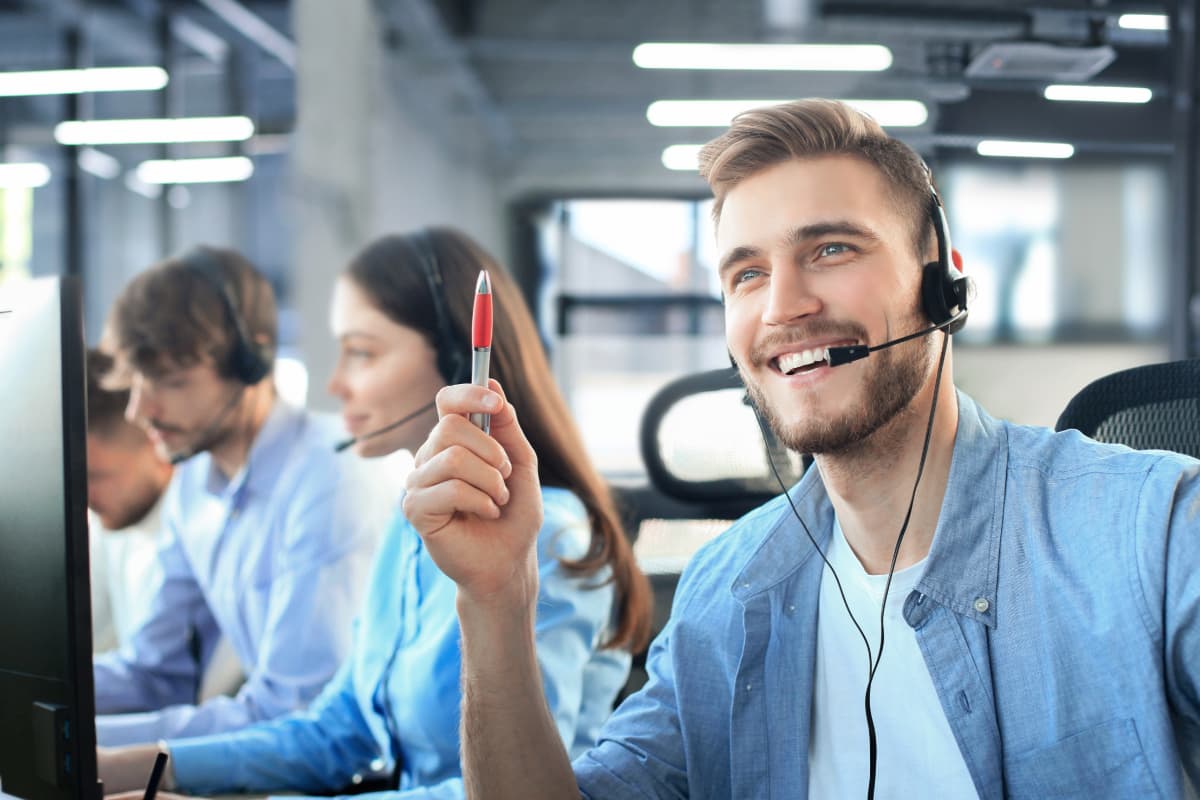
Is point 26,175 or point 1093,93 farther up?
point 26,175

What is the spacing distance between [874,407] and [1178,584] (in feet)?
0.94

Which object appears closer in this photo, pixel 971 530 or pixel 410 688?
pixel 971 530

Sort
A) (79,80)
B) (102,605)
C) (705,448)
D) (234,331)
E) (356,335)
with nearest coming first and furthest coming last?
(356,335) < (705,448) < (234,331) < (102,605) < (79,80)

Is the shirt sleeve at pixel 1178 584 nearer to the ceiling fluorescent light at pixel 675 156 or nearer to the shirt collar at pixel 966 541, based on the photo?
the shirt collar at pixel 966 541

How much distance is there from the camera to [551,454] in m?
1.35

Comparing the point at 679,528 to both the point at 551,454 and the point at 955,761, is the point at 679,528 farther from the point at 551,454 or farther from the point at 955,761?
the point at 955,761

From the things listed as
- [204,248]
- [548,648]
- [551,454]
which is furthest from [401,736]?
[204,248]

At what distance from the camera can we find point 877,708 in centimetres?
94

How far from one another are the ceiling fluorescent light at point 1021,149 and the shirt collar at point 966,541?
69cm

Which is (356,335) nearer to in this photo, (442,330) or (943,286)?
(442,330)

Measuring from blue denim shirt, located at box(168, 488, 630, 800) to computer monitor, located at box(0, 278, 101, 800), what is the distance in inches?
19.4

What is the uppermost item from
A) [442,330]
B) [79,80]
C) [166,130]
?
[79,80]

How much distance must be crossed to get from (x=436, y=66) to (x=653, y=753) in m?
3.46

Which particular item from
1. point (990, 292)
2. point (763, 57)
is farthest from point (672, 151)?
point (990, 292)
